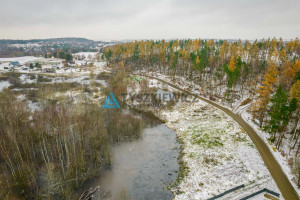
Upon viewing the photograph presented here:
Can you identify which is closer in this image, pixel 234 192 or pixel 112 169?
pixel 234 192

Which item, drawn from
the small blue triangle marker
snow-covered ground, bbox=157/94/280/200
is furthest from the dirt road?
the small blue triangle marker

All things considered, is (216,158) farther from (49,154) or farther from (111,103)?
(111,103)

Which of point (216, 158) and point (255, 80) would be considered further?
point (255, 80)

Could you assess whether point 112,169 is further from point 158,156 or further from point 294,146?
point 294,146

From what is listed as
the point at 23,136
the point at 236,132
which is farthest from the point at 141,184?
the point at 236,132

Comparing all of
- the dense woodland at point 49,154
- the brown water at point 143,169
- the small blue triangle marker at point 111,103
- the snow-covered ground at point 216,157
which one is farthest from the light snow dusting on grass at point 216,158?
the small blue triangle marker at point 111,103

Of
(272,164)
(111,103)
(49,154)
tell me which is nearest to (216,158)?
(272,164)
